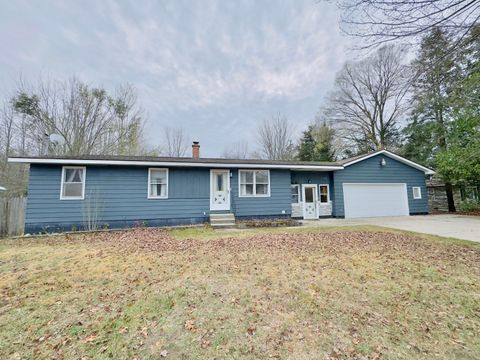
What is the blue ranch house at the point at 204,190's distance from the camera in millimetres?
9594

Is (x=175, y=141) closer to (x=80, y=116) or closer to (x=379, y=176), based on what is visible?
(x=80, y=116)

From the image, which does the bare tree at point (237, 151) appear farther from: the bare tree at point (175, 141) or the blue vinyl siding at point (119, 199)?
the blue vinyl siding at point (119, 199)

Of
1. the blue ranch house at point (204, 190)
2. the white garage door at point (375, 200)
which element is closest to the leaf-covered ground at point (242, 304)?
the blue ranch house at point (204, 190)

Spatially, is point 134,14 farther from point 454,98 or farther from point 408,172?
point 408,172

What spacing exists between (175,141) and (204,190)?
15890 millimetres

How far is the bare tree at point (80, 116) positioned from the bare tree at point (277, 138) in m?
13.9

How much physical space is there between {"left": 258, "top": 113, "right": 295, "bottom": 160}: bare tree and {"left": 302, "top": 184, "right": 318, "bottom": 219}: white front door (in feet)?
43.2

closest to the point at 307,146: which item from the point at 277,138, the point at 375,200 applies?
the point at 277,138

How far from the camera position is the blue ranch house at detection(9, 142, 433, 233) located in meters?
9.59

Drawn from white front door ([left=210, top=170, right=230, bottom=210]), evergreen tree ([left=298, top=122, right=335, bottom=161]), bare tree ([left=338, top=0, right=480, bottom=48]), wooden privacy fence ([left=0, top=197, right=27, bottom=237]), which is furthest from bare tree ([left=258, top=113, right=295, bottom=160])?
bare tree ([left=338, top=0, right=480, bottom=48])

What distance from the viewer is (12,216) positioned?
30.1 ft

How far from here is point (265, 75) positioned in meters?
16.8

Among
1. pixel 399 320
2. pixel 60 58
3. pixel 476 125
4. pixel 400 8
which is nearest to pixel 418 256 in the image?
pixel 399 320

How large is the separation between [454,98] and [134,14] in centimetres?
1199
